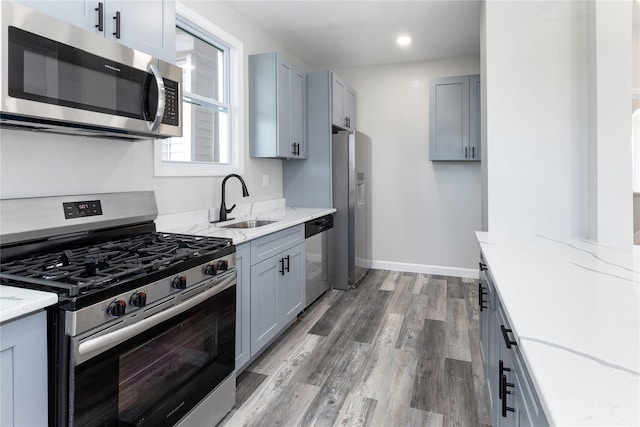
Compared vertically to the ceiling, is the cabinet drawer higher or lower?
lower

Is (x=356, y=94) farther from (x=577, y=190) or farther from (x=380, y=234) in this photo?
(x=577, y=190)

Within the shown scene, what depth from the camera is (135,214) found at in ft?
6.73

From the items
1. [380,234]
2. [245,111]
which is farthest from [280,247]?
[380,234]

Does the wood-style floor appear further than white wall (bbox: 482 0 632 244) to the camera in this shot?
No

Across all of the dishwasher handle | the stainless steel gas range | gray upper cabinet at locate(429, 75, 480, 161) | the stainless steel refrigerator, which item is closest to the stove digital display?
the stainless steel gas range

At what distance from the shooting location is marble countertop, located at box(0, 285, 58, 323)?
0.98 metres

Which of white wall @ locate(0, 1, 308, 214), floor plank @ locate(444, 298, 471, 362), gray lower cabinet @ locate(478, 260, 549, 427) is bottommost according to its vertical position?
floor plank @ locate(444, 298, 471, 362)

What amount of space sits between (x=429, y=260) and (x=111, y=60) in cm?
402

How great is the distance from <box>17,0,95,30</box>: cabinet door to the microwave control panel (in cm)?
40

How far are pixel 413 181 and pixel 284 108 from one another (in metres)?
2.01

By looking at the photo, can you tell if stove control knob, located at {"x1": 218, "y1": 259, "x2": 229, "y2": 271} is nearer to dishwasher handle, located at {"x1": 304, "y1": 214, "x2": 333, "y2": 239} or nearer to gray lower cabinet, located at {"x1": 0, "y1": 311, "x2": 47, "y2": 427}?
gray lower cabinet, located at {"x1": 0, "y1": 311, "x2": 47, "y2": 427}

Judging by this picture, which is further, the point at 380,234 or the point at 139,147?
the point at 380,234

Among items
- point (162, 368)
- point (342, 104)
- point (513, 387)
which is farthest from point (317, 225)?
point (513, 387)

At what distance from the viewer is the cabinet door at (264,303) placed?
7.62 feet
